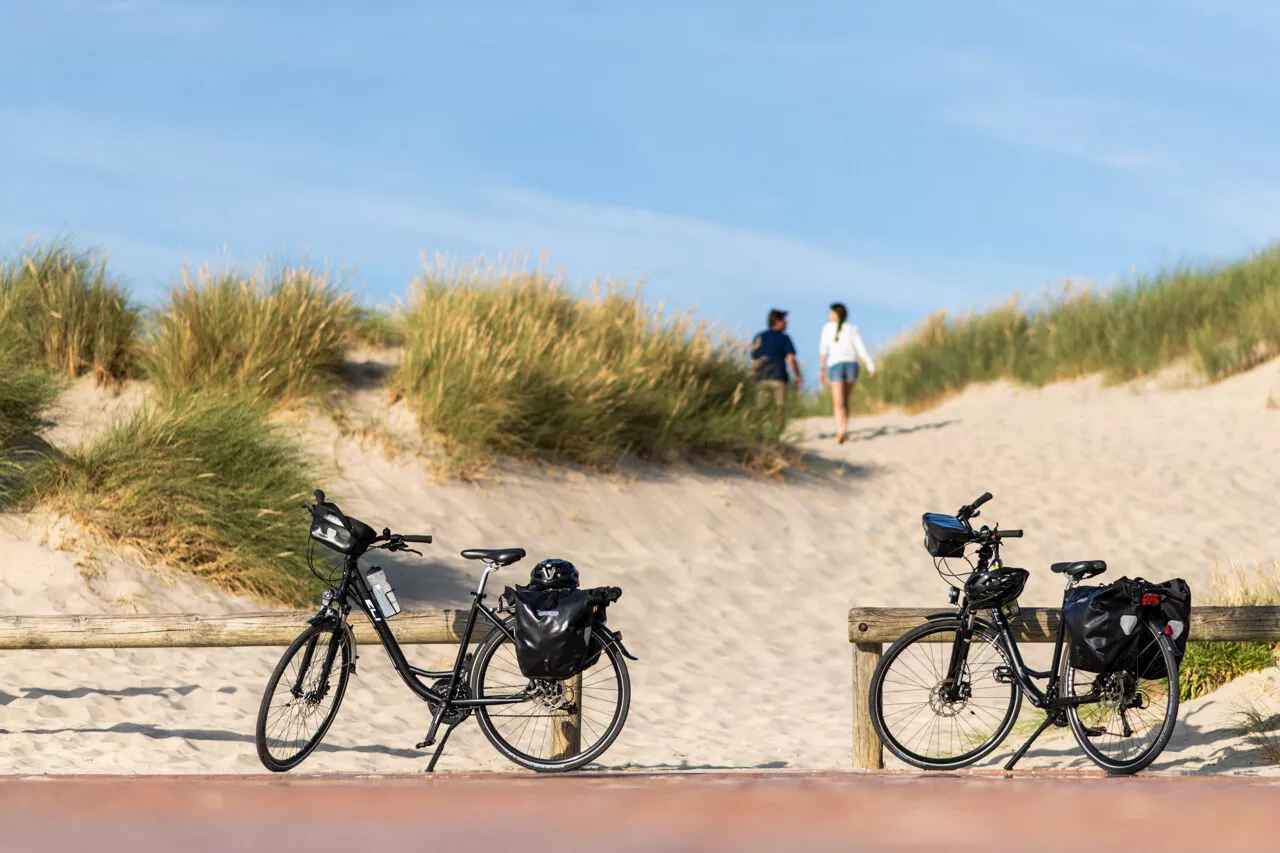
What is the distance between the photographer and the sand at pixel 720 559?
8023mm

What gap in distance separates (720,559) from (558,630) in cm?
764

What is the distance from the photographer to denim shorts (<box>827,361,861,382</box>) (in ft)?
59.0

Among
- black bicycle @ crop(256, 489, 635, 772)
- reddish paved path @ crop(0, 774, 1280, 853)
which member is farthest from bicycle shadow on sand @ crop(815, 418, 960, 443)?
reddish paved path @ crop(0, 774, 1280, 853)

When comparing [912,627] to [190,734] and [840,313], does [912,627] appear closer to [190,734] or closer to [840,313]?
[190,734]

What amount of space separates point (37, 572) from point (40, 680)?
1365 millimetres

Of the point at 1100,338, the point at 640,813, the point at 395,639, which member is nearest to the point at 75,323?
the point at 395,639

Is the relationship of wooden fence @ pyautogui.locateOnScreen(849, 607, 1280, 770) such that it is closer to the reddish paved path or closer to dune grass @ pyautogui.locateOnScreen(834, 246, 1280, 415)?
the reddish paved path

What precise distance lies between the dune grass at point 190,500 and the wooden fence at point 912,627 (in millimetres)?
5192

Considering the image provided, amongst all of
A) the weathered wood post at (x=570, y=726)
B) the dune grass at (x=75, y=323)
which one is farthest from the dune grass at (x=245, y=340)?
the weathered wood post at (x=570, y=726)

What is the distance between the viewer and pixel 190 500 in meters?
10.3

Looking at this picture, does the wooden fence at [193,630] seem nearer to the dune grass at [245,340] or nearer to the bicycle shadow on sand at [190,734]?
the bicycle shadow on sand at [190,734]

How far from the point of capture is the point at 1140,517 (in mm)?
15141

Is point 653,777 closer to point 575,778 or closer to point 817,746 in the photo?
point 575,778

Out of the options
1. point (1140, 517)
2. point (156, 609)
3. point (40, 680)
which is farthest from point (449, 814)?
point (1140, 517)
